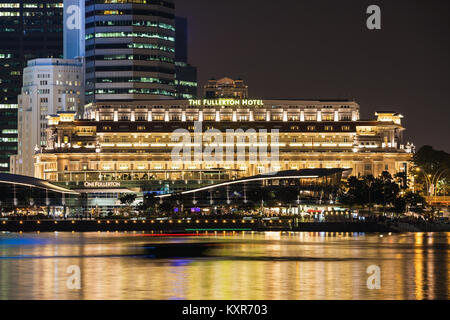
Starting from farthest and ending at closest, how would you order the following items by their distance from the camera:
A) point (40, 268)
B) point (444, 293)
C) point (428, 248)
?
point (428, 248) < point (40, 268) < point (444, 293)


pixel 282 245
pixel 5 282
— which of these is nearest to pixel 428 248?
pixel 282 245

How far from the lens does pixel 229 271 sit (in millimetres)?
121375

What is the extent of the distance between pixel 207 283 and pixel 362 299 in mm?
19172

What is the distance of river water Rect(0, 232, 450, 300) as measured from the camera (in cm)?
10007

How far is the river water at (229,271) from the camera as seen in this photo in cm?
10007

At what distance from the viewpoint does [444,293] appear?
99.2m

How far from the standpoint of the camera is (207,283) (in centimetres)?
10819

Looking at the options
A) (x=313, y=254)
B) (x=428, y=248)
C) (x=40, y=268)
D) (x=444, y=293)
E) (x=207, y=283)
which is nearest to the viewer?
(x=444, y=293)

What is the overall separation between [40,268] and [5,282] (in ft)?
53.4
